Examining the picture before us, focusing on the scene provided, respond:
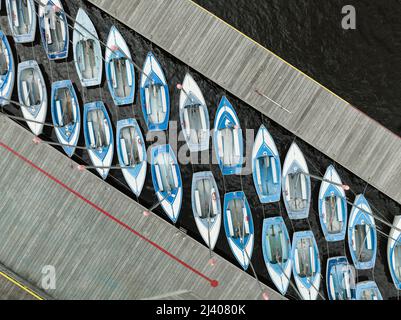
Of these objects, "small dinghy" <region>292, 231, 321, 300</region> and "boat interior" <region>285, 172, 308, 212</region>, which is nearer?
"small dinghy" <region>292, 231, 321, 300</region>

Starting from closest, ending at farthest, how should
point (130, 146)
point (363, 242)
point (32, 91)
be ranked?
point (363, 242), point (130, 146), point (32, 91)

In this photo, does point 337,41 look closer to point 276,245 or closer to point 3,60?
point 276,245

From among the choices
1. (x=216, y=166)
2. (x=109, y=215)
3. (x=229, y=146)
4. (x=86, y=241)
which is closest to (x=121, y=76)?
(x=229, y=146)

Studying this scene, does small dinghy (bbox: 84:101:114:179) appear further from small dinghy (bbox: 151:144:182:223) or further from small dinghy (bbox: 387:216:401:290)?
small dinghy (bbox: 387:216:401:290)

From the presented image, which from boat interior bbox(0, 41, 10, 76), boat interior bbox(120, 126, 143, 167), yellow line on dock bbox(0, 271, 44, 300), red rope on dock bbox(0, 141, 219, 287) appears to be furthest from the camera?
boat interior bbox(0, 41, 10, 76)

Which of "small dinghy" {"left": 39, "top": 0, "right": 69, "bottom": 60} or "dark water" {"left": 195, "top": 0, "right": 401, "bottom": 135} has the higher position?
"dark water" {"left": 195, "top": 0, "right": 401, "bottom": 135}

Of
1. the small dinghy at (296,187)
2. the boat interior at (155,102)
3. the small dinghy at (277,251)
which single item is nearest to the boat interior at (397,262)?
the small dinghy at (296,187)

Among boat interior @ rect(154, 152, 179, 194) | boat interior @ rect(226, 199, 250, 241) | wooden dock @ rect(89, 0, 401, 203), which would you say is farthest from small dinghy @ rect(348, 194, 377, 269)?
boat interior @ rect(154, 152, 179, 194)
